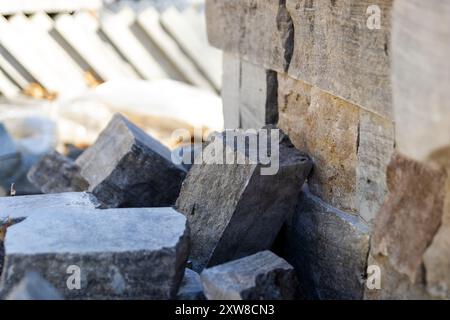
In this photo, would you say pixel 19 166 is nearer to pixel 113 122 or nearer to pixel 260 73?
pixel 113 122

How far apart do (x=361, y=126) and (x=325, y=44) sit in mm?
477

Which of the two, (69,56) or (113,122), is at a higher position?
(113,122)

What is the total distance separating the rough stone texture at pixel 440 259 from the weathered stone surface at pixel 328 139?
1.00m

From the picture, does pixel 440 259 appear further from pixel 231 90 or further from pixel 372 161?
pixel 231 90

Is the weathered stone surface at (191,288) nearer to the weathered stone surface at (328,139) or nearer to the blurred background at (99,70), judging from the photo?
the weathered stone surface at (328,139)

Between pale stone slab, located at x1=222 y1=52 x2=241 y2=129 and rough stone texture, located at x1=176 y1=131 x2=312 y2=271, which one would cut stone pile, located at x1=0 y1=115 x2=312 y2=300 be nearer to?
rough stone texture, located at x1=176 y1=131 x2=312 y2=271

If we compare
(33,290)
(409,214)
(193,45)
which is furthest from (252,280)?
(193,45)

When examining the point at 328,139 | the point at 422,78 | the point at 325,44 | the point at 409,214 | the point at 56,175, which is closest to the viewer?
the point at 422,78

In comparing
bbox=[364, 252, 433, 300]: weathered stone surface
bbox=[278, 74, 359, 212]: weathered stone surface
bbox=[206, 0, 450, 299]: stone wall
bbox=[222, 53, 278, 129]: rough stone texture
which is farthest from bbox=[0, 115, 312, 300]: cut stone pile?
bbox=[222, 53, 278, 129]: rough stone texture

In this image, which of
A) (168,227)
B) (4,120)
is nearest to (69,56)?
(4,120)

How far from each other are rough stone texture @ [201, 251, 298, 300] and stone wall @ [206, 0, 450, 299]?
378 millimetres

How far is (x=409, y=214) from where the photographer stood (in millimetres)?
3029

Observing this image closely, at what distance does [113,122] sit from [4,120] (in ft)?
12.1
